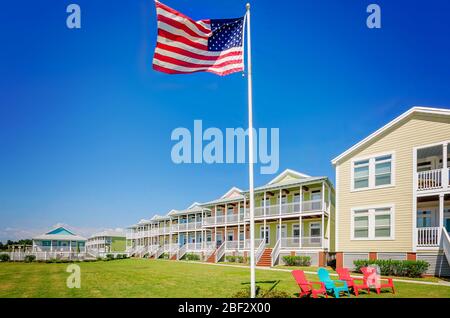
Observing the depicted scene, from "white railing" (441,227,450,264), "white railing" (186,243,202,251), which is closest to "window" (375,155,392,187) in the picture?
"white railing" (441,227,450,264)

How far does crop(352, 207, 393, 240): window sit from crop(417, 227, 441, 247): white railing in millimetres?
1587

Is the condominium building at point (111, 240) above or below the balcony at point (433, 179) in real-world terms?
below

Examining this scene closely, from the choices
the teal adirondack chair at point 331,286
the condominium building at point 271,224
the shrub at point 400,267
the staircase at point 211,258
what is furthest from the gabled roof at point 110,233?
the teal adirondack chair at point 331,286

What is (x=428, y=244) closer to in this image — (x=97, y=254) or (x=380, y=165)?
(x=380, y=165)

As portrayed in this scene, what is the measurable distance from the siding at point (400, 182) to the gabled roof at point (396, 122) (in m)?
0.23

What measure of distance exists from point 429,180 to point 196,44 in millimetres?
16462

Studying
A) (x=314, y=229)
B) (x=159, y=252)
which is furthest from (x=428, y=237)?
(x=159, y=252)

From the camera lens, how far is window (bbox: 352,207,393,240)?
2075 centimetres

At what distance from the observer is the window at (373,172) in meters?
21.2

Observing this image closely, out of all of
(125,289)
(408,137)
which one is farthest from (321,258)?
(125,289)

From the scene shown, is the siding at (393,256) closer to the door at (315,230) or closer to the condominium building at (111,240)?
the door at (315,230)

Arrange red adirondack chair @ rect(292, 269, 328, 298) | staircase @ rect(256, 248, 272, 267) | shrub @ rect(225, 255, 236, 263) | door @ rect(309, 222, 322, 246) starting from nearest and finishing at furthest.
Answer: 1. red adirondack chair @ rect(292, 269, 328, 298)
2. staircase @ rect(256, 248, 272, 267)
3. door @ rect(309, 222, 322, 246)
4. shrub @ rect(225, 255, 236, 263)

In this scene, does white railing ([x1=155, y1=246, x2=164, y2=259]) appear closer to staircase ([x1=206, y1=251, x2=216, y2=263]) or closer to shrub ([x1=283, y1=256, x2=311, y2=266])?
staircase ([x1=206, y1=251, x2=216, y2=263])

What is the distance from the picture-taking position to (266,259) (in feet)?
94.4
